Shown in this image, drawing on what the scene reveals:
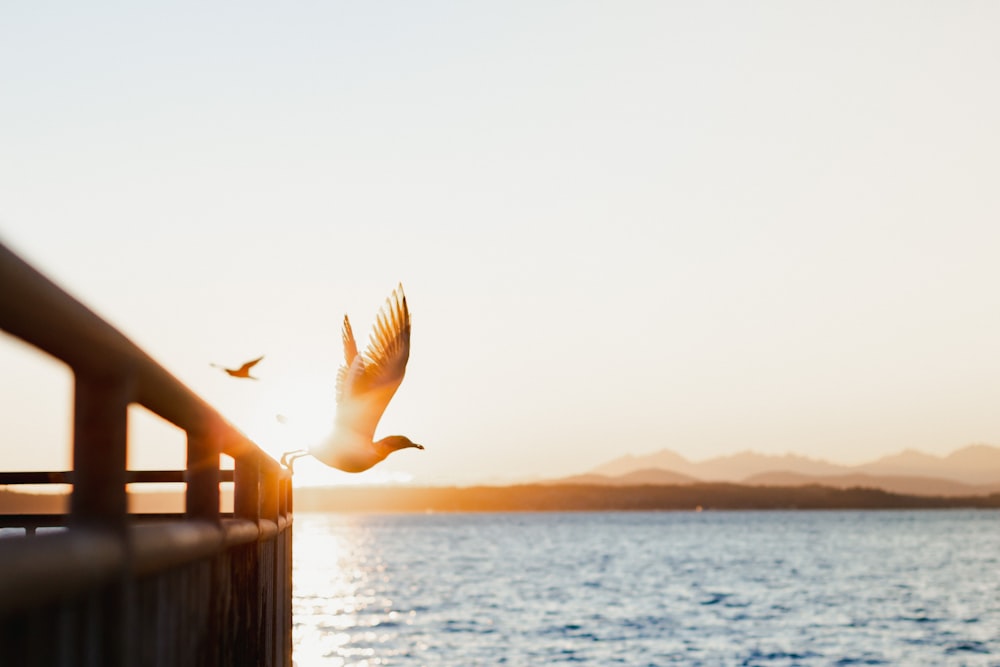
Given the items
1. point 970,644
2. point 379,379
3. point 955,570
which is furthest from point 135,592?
point 955,570

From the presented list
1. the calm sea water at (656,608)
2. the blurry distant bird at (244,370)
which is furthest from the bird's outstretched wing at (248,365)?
the calm sea water at (656,608)

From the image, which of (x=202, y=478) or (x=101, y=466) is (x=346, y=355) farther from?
(x=101, y=466)

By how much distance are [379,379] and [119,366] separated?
5112 millimetres

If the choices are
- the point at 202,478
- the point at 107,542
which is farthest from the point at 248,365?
the point at 107,542

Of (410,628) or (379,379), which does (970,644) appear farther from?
(379,379)

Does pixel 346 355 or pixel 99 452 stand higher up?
pixel 346 355

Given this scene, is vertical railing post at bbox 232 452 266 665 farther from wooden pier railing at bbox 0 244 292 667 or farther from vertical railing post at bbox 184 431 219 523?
vertical railing post at bbox 184 431 219 523

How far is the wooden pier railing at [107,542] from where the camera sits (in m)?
1.93

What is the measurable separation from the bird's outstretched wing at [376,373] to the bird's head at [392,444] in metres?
0.10

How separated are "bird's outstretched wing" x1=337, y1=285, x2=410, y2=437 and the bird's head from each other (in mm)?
102

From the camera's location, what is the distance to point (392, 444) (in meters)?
7.27

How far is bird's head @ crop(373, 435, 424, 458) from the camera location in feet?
23.5

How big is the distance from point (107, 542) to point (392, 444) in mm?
4890

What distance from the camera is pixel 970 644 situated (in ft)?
157
